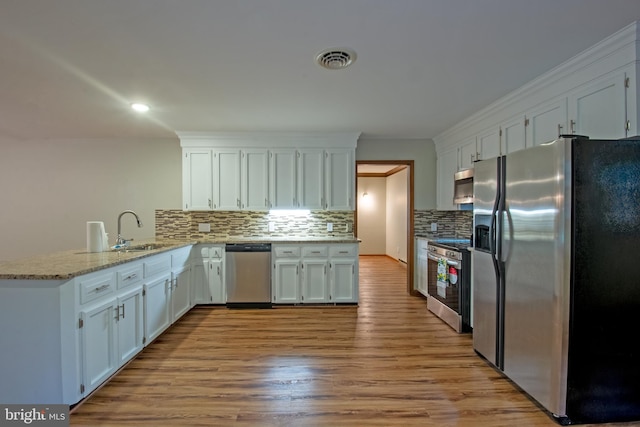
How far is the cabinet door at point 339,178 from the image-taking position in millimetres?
4395

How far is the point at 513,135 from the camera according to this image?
3010 millimetres

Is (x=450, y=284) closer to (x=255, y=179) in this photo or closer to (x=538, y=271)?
(x=538, y=271)

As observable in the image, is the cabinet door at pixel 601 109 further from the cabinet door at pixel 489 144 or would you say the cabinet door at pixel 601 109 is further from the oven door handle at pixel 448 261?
the oven door handle at pixel 448 261

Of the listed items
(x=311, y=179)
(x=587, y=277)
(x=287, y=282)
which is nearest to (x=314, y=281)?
(x=287, y=282)

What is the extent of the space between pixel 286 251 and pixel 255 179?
1112mm

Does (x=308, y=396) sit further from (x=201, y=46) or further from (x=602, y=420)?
(x=201, y=46)

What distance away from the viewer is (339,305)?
4137 millimetres

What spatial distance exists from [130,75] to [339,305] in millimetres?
3335

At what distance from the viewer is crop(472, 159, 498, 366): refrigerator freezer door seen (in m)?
2.41

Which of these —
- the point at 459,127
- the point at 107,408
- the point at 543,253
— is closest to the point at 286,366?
the point at 107,408

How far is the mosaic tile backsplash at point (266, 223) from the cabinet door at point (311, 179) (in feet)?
0.97

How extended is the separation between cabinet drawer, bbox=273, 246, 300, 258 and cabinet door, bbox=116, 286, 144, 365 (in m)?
1.71

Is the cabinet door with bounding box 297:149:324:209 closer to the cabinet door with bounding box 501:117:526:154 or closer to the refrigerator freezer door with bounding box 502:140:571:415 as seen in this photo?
the cabinet door with bounding box 501:117:526:154

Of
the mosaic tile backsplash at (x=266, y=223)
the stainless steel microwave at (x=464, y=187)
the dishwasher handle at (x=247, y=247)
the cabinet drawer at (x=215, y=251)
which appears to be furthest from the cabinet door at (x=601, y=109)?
the cabinet drawer at (x=215, y=251)
